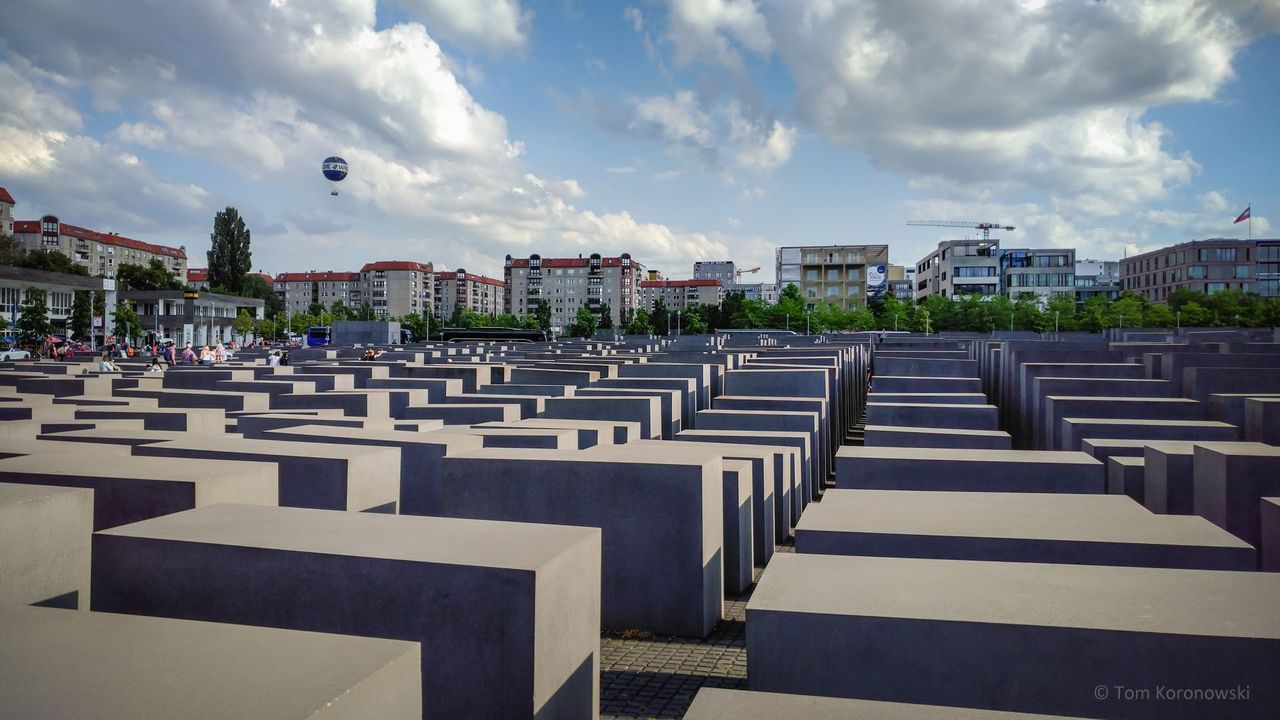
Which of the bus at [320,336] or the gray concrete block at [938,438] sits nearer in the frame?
the gray concrete block at [938,438]

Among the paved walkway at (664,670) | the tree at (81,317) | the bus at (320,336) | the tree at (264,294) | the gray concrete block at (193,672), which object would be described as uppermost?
the tree at (264,294)

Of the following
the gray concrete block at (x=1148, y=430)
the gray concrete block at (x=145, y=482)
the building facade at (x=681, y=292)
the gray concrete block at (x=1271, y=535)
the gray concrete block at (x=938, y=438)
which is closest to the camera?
the gray concrete block at (x=1271, y=535)

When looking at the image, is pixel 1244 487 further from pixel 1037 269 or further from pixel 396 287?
pixel 396 287

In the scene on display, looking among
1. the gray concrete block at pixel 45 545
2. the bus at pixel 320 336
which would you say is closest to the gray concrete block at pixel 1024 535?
the gray concrete block at pixel 45 545

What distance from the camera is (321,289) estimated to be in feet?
557

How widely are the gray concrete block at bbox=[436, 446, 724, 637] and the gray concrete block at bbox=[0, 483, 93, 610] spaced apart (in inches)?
130

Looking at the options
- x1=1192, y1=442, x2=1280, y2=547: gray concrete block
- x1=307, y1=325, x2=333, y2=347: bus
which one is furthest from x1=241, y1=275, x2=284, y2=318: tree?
x1=1192, y1=442, x2=1280, y2=547: gray concrete block

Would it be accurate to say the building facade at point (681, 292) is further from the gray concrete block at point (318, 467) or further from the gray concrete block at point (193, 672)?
the gray concrete block at point (193, 672)

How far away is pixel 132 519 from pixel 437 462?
3274 mm

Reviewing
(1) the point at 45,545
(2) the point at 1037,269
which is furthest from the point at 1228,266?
(1) the point at 45,545

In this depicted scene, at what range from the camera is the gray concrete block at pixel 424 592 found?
4.34m

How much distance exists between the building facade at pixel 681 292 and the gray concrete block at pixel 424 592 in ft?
585

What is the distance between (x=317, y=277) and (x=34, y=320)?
394 feet

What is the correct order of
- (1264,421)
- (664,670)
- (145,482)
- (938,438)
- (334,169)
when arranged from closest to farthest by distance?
1. (145,482)
2. (664,670)
3. (1264,421)
4. (938,438)
5. (334,169)
